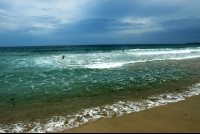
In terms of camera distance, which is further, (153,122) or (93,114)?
(93,114)

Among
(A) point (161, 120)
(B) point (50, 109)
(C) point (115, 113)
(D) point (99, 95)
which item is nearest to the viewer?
(A) point (161, 120)

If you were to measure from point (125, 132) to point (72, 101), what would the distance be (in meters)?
2.74

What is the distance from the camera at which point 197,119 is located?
376 centimetres

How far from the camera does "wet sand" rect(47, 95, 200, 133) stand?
10.7ft

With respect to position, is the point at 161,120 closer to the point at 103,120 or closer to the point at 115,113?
the point at 115,113

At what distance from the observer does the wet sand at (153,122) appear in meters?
3.27

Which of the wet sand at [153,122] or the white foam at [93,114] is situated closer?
the wet sand at [153,122]

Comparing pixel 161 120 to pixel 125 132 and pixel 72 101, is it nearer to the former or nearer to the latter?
pixel 125 132

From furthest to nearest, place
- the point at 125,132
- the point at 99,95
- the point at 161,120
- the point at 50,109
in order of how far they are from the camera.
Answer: the point at 99,95 < the point at 50,109 < the point at 161,120 < the point at 125,132

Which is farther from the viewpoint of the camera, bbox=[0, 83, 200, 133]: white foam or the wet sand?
bbox=[0, 83, 200, 133]: white foam

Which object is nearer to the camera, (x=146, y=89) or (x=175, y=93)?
(x=175, y=93)

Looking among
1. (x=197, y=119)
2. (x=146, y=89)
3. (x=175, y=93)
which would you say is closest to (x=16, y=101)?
(x=146, y=89)

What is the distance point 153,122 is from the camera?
361cm

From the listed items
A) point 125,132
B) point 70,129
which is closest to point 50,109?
point 70,129
